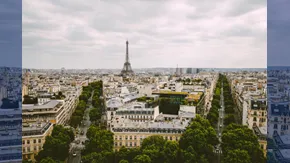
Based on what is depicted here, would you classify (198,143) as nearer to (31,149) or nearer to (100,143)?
(100,143)


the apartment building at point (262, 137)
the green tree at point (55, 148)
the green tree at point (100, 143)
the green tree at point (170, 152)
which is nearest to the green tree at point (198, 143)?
the green tree at point (170, 152)

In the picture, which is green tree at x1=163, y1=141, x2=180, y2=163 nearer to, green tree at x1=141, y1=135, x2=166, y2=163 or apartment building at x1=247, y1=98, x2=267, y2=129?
green tree at x1=141, y1=135, x2=166, y2=163

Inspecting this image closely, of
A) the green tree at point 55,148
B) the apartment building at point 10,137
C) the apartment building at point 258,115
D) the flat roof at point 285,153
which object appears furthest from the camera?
the apartment building at point 258,115

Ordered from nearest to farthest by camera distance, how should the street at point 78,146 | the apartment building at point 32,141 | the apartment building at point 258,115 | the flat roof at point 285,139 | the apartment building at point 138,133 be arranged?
the flat roof at point 285,139, the apartment building at point 32,141, the street at point 78,146, the apartment building at point 138,133, the apartment building at point 258,115

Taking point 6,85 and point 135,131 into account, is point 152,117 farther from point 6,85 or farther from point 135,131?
point 6,85

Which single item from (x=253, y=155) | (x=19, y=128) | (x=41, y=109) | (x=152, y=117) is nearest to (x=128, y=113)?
(x=152, y=117)

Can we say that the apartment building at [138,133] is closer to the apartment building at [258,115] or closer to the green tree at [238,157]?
the green tree at [238,157]

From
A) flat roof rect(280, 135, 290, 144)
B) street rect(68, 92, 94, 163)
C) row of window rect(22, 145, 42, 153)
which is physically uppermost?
flat roof rect(280, 135, 290, 144)

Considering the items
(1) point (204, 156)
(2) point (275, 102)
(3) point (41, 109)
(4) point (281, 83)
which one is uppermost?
(4) point (281, 83)

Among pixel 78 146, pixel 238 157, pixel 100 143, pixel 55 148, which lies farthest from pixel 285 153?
pixel 78 146

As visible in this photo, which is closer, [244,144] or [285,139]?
[285,139]

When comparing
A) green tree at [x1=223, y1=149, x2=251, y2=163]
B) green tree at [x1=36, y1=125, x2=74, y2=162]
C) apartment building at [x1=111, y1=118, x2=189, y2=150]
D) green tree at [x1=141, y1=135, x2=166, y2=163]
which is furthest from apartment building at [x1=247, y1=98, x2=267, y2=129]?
green tree at [x1=36, y1=125, x2=74, y2=162]
